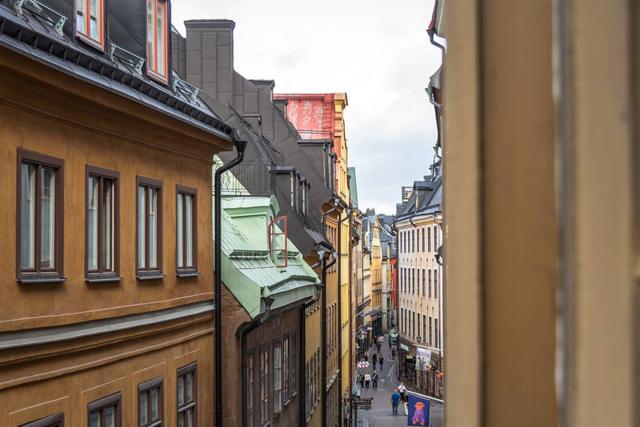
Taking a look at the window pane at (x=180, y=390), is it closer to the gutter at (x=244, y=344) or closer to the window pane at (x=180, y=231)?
the window pane at (x=180, y=231)

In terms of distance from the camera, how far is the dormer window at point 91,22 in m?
10.6

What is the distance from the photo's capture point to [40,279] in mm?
9195

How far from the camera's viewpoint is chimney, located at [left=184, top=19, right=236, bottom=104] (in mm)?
31203

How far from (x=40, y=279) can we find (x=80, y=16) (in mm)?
3051

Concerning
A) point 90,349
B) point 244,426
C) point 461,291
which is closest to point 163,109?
point 90,349

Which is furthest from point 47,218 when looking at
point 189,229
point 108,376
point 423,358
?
point 423,358

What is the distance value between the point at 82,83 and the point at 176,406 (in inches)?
217

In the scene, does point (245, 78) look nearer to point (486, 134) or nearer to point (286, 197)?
point (286, 197)

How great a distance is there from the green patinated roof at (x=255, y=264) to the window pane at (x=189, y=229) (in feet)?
4.57

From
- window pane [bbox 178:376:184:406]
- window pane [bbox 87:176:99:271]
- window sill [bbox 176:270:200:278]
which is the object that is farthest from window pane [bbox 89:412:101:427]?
window sill [bbox 176:270:200:278]

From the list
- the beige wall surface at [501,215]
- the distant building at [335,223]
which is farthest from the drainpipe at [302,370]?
the beige wall surface at [501,215]

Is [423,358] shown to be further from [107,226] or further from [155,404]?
[107,226]

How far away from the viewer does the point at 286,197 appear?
28.7m

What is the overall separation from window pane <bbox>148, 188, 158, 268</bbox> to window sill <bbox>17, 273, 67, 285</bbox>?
304cm
